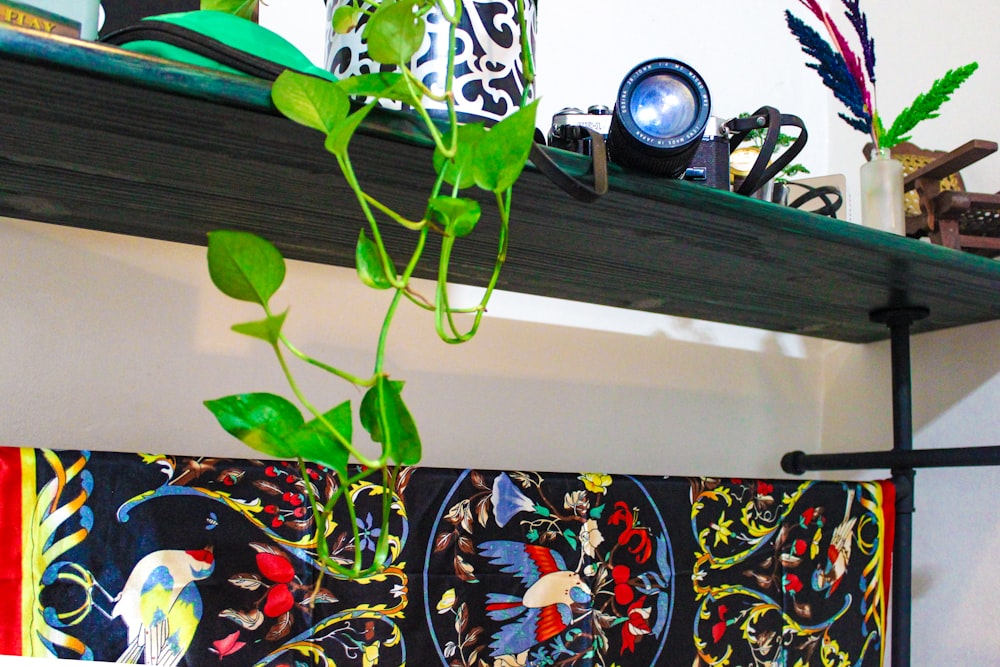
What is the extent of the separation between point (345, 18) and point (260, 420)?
1.06 ft

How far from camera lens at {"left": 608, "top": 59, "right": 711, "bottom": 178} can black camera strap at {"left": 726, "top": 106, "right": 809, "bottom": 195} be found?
0.40 ft

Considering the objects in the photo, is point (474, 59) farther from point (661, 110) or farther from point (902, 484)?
point (902, 484)

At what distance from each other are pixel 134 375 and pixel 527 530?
1.36ft

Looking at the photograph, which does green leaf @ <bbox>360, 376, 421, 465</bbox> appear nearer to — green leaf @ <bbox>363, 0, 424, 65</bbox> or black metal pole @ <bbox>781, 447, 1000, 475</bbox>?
green leaf @ <bbox>363, 0, 424, 65</bbox>

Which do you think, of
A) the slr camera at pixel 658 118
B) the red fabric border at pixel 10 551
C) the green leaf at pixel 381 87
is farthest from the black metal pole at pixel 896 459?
the red fabric border at pixel 10 551

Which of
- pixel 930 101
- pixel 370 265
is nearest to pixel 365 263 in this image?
pixel 370 265

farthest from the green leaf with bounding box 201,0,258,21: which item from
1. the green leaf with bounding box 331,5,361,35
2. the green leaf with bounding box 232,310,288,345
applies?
the green leaf with bounding box 232,310,288,345

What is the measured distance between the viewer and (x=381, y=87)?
1.46 feet

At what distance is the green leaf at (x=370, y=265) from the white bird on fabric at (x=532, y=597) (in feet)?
1.23

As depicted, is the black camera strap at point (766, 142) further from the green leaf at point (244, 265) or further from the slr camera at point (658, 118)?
the green leaf at point (244, 265)

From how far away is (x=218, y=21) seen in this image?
50 centimetres

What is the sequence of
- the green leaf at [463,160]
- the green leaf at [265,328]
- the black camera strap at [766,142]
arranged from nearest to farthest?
the green leaf at [265,328] < the green leaf at [463,160] < the black camera strap at [766,142]

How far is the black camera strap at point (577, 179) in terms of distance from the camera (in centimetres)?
52

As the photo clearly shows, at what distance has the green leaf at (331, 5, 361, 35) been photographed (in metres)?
0.53
